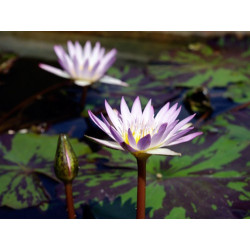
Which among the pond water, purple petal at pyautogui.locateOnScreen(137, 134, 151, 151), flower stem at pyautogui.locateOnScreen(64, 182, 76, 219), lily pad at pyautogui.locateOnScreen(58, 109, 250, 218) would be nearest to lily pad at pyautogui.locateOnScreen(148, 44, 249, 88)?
the pond water

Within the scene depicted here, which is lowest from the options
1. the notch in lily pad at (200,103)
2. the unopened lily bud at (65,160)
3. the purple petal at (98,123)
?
the unopened lily bud at (65,160)

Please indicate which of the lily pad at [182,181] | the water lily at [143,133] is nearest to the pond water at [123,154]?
the lily pad at [182,181]

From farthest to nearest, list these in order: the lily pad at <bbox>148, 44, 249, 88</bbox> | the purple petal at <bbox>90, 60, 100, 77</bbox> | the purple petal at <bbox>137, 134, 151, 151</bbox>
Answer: the lily pad at <bbox>148, 44, 249, 88</bbox>, the purple petal at <bbox>90, 60, 100, 77</bbox>, the purple petal at <bbox>137, 134, 151, 151</bbox>

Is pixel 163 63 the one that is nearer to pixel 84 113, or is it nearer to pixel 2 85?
pixel 84 113

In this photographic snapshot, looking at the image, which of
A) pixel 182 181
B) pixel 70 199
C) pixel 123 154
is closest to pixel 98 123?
pixel 70 199

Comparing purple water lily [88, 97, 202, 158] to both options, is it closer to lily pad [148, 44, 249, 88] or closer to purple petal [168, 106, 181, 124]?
purple petal [168, 106, 181, 124]

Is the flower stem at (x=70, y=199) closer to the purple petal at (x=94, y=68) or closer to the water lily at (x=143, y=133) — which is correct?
the water lily at (x=143, y=133)
